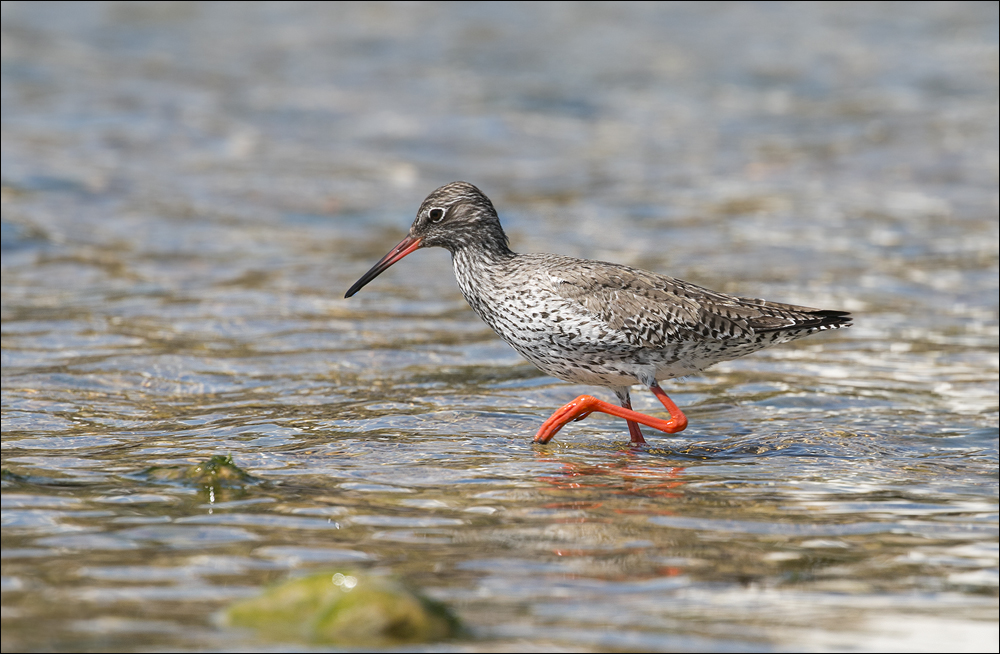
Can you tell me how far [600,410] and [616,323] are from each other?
62 centimetres

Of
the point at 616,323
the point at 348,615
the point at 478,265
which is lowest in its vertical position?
the point at 348,615

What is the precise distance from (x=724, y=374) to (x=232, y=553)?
20.0ft

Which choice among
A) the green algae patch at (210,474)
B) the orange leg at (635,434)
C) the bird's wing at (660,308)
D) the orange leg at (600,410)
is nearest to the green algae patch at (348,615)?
the green algae patch at (210,474)

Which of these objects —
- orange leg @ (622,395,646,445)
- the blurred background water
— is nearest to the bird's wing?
orange leg @ (622,395,646,445)

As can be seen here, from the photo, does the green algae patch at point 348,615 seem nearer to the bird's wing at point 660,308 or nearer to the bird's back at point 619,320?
the bird's back at point 619,320

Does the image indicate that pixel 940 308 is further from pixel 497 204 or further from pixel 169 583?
pixel 169 583

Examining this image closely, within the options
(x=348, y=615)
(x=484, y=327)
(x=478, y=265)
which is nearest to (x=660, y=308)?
(x=478, y=265)

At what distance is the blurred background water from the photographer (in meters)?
5.70

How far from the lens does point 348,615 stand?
200 inches

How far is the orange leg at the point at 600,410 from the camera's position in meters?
8.42

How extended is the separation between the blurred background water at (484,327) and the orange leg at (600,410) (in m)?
0.23

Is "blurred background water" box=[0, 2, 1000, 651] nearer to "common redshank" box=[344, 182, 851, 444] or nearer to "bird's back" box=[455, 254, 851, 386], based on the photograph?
"common redshank" box=[344, 182, 851, 444]

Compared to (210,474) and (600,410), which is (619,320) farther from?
(210,474)

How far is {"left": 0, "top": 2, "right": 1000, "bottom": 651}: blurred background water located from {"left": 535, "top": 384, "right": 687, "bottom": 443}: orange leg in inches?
8.9
